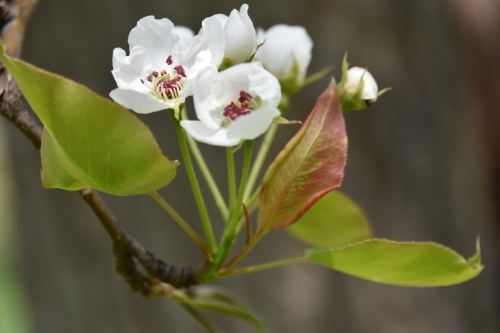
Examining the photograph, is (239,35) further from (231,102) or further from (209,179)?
(209,179)

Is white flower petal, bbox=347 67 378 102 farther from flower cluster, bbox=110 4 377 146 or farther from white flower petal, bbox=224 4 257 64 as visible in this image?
white flower petal, bbox=224 4 257 64

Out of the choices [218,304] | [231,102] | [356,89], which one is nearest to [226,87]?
[231,102]

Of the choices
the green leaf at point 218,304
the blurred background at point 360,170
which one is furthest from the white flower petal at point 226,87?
the blurred background at point 360,170

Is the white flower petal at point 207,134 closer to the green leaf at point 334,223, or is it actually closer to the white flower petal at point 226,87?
the white flower petal at point 226,87

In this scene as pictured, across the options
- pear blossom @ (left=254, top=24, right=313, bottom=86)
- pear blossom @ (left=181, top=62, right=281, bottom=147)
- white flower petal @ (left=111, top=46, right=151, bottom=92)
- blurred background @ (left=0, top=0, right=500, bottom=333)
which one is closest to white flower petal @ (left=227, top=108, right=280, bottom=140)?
pear blossom @ (left=181, top=62, right=281, bottom=147)

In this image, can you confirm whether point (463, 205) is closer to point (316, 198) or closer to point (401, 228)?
point (401, 228)

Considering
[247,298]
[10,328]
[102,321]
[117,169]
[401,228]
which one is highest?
[117,169]

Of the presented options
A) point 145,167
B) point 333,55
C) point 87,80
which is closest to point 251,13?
point 333,55
